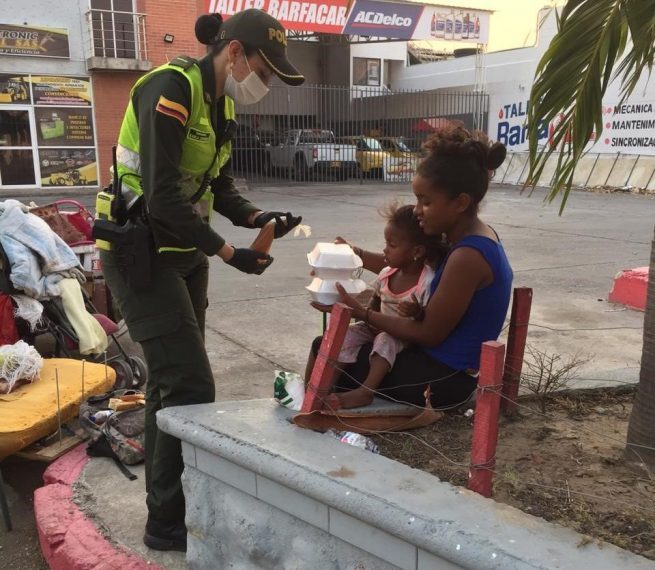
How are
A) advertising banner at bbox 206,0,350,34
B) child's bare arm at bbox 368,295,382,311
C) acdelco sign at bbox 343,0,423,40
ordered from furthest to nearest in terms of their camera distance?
acdelco sign at bbox 343,0,423,40 < advertising banner at bbox 206,0,350,34 < child's bare arm at bbox 368,295,382,311

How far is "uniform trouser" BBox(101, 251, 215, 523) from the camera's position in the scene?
2.47 m

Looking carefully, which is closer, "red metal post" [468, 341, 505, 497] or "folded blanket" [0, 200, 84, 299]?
"red metal post" [468, 341, 505, 497]

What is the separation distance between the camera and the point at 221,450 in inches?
85.9

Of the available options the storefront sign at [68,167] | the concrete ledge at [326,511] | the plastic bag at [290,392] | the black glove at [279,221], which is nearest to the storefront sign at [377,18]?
the storefront sign at [68,167]

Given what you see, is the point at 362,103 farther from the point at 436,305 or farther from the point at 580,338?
the point at 436,305

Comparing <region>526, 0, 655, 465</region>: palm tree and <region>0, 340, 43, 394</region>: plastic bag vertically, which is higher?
<region>526, 0, 655, 465</region>: palm tree

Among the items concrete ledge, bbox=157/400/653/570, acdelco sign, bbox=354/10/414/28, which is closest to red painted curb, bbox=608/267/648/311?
concrete ledge, bbox=157/400/653/570

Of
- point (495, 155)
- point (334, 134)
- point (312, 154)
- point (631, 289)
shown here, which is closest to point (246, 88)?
point (495, 155)

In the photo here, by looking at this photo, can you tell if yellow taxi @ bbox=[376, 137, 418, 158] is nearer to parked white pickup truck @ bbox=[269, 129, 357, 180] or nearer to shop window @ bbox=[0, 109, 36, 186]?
parked white pickup truck @ bbox=[269, 129, 357, 180]

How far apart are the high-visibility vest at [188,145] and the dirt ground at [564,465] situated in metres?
1.20

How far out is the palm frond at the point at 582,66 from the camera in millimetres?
2221

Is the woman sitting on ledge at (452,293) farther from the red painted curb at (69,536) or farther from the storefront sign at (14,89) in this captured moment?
the storefront sign at (14,89)

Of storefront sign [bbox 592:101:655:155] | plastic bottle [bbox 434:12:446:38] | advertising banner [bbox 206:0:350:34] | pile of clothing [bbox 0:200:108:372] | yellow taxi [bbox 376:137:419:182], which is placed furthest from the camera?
plastic bottle [bbox 434:12:446:38]

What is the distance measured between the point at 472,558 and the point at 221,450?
3.03 feet
